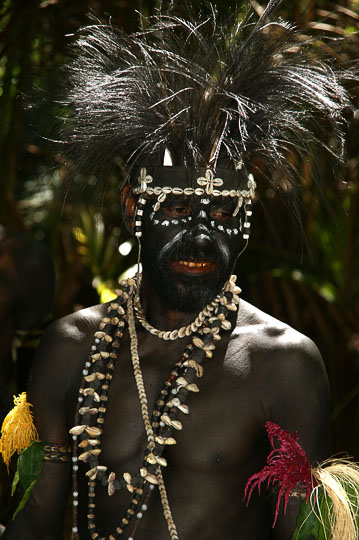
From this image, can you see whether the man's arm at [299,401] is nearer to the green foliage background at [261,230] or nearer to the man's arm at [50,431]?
the man's arm at [50,431]

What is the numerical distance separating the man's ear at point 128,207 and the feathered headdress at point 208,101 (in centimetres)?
7

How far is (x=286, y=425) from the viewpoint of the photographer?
243cm

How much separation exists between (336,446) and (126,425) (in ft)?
7.91

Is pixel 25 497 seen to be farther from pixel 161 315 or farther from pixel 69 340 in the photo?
pixel 161 315

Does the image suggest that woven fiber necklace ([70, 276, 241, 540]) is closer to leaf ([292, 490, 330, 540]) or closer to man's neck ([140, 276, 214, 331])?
man's neck ([140, 276, 214, 331])

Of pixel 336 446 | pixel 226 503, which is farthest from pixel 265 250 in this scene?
pixel 226 503

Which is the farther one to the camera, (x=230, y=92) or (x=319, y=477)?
(x=230, y=92)

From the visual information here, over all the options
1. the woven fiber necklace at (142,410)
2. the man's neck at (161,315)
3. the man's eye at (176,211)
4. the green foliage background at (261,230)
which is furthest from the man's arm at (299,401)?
the green foliage background at (261,230)

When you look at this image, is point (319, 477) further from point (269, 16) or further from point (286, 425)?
point (269, 16)

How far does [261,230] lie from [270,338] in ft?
8.94

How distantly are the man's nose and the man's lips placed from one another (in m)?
0.06

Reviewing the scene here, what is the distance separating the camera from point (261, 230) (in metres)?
5.25

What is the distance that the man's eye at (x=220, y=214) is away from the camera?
2.52m

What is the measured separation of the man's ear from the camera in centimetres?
270
